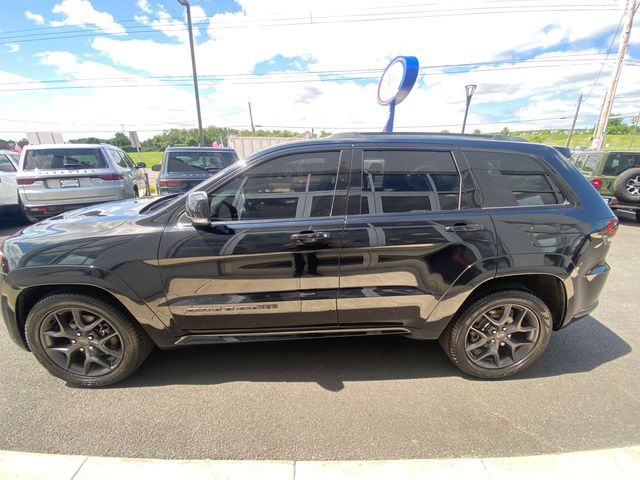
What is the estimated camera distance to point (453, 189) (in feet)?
7.25

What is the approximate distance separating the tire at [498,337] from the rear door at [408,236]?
34 centimetres

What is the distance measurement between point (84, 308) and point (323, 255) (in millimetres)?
1789

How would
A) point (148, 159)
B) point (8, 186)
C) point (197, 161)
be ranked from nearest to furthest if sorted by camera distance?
1. point (8, 186)
2. point (197, 161)
3. point (148, 159)

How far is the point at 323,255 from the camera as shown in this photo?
209cm

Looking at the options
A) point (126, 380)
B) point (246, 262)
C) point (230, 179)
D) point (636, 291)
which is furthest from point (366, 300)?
point (636, 291)

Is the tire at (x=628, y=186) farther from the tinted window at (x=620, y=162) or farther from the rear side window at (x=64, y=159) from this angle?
the rear side window at (x=64, y=159)

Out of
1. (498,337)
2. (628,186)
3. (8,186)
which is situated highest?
(628,186)

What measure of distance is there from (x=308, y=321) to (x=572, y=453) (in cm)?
180

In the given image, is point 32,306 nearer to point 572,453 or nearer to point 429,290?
point 429,290

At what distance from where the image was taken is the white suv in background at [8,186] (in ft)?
21.4

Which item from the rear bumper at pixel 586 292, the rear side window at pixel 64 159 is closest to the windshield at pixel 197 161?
the rear side window at pixel 64 159

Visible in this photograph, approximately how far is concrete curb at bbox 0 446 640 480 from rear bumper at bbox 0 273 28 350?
33.3 inches

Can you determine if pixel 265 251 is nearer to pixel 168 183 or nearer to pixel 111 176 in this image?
pixel 168 183

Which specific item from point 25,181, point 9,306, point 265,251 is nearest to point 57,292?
point 9,306
